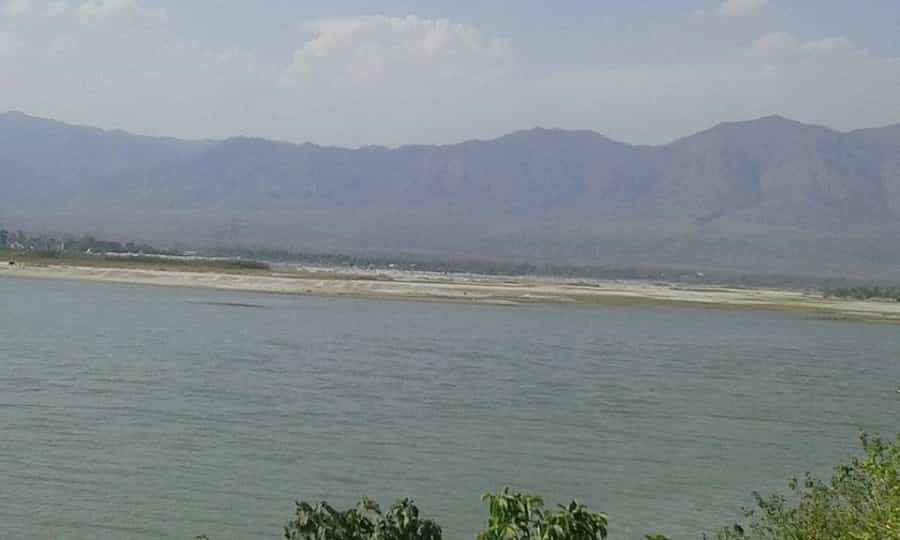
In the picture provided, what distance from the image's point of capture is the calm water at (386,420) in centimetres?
1639

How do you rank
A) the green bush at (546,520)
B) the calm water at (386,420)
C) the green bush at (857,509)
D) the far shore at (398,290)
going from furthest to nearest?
1. the far shore at (398,290)
2. the calm water at (386,420)
3. the green bush at (857,509)
4. the green bush at (546,520)

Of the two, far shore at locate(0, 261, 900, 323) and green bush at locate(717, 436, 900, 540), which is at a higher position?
far shore at locate(0, 261, 900, 323)

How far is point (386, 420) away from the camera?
22969mm

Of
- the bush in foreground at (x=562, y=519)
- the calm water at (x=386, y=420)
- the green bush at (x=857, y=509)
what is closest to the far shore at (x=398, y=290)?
the calm water at (x=386, y=420)

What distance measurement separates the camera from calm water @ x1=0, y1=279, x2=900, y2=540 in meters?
16.4

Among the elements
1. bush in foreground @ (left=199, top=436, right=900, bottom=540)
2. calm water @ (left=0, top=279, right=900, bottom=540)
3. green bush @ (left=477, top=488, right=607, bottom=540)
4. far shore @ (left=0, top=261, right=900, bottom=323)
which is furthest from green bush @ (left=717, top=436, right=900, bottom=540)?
far shore @ (left=0, top=261, right=900, bottom=323)

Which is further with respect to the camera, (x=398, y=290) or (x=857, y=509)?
(x=398, y=290)

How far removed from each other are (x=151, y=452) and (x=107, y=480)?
196cm

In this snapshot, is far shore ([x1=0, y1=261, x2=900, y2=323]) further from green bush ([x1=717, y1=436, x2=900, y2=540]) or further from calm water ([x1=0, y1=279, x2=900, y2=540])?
green bush ([x1=717, y1=436, x2=900, y2=540])

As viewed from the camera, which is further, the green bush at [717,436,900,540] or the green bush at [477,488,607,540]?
the green bush at [717,436,900,540]

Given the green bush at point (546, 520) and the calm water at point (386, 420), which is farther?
the calm water at point (386, 420)

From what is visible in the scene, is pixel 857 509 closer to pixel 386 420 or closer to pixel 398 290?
pixel 386 420

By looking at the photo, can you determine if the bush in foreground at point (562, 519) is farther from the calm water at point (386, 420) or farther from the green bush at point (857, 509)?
the calm water at point (386, 420)

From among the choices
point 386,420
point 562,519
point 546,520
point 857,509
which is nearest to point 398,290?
point 386,420
